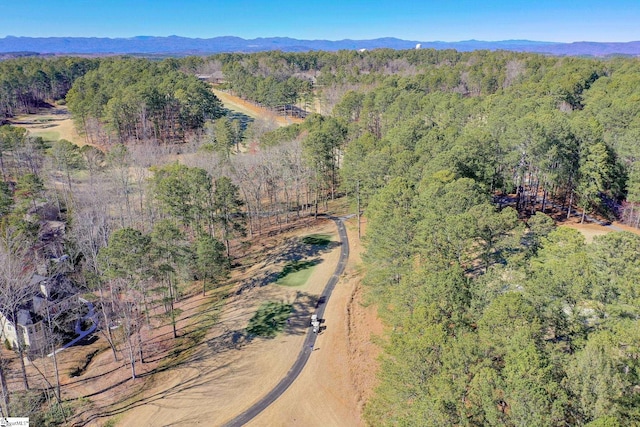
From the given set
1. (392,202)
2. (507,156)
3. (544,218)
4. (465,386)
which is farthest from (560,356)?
(507,156)

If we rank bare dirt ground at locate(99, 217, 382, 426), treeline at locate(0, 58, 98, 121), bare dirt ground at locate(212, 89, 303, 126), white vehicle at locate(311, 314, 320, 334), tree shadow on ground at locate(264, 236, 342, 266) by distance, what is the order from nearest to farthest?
bare dirt ground at locate(99, 217, 382, 426), white vehicle at locate(311, 314, 320, 334), tree shadow on ground at locate(264, 236, 342, 266), bare dirt ground at locate(212, 89, 303, 126), treeline at locate(0, 58, 98, 121)

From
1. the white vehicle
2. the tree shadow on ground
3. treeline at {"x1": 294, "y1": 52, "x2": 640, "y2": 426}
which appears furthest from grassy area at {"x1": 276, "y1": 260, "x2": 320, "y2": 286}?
treeline at {"x1": 294, "y1": 52, "x2": 640, "y2": 426}

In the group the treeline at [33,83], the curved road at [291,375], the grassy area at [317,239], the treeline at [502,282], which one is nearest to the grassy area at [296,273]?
the curved road at [291,375]

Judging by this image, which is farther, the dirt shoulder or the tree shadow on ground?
the tree shadow on ground

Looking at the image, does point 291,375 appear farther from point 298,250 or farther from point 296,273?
point 298,250

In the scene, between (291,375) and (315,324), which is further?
(315,324)

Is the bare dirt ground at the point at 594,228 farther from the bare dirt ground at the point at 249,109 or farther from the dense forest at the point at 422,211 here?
the bare dirt ground at the point at 249,109

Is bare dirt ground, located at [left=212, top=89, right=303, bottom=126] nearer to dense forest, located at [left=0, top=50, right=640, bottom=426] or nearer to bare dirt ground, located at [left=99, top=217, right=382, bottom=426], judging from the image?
dense forest, located at [left=0, top=50, right=640, bottom=426]

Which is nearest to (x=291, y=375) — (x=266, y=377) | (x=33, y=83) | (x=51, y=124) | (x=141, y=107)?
(x=266, y=377)
